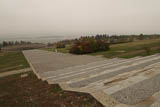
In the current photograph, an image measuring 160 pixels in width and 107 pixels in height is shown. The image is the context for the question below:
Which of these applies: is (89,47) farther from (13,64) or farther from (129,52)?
(13,64)

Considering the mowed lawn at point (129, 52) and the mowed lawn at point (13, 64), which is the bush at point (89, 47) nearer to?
the mowed lawn at point (129, 52)

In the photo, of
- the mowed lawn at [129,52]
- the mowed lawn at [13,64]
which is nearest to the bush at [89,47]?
the mowed lawn at [129,52]

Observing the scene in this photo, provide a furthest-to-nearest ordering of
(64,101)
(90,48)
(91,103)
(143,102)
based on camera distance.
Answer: (90,48) → (64,101) → (91,103) → (143,102)

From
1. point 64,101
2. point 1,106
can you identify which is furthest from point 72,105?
point 1,106

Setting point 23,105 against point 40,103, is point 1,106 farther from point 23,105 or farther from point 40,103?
point 40,103

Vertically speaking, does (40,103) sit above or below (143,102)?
below

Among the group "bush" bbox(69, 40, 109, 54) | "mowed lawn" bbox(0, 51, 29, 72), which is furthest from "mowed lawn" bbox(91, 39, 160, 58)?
"mowed lawn" bbox(0, 51, 29, 72)

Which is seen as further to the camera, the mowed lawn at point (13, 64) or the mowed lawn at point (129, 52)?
the mowed lawn at point (129, 52)

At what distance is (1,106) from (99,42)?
1635 cm

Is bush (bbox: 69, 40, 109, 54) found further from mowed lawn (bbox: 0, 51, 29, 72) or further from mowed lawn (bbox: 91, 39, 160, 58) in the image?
mowed lawn (bbox: 0, 51, 29, 72)

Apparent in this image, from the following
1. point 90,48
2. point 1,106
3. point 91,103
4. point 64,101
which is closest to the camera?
point 91,103


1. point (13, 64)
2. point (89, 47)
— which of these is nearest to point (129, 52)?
point (89, 47)

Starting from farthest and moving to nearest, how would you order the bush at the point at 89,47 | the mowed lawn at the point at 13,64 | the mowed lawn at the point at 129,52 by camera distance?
the bush at the point at 89,47 < the mowed lawn at the point at 129,52 < the mowed lawn at the point at 13,64

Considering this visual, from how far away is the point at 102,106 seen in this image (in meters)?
2.22
